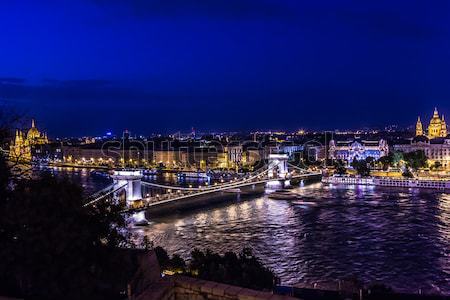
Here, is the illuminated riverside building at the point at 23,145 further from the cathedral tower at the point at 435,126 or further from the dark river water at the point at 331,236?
the cathedral tower at the point at 435,126

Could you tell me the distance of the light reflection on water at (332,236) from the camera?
31.4 feet

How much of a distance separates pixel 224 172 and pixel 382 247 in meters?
24.0

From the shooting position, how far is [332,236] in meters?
12.8

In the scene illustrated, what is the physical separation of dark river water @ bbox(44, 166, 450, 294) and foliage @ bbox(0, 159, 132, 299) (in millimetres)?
6019

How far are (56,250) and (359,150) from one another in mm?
40305

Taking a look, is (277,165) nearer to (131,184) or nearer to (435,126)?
(131,184)

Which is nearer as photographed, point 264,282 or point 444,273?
point 264,282

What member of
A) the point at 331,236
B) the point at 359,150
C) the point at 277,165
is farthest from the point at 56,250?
the point at 359,150

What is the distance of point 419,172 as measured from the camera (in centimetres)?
3169

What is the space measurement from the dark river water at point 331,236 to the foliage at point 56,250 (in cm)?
602

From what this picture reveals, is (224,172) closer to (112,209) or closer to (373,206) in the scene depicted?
(373,206)

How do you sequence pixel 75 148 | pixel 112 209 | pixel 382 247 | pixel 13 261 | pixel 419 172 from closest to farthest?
1. pixel 13 261
2. pixel 112 209
3. pixel 382 247
4. pixel 419 172
5. pixel 75 148

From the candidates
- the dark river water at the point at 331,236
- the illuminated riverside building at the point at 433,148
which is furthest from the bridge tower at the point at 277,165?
the illuminated riverside building at the point at 433,148

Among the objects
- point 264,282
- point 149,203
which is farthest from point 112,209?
point 149,203
